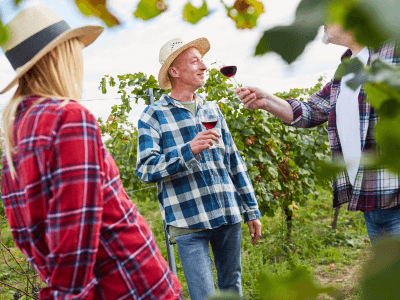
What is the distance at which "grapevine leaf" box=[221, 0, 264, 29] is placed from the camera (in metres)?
0.48

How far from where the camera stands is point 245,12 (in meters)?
0.50

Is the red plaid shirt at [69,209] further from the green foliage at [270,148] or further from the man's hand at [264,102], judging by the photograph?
the green foliage at [270,148]

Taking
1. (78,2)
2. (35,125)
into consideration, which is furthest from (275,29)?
(35,125)

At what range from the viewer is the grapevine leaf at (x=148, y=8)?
507 mm

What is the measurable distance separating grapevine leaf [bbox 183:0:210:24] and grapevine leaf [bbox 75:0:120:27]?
4.6 inches

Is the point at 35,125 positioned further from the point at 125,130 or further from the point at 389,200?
the point at 125,130

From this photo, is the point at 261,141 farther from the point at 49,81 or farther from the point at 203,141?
the point at 49,81

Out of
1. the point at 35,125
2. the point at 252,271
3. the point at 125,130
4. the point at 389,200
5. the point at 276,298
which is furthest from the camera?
the point at 125,130

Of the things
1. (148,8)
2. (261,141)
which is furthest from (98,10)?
(261,141)

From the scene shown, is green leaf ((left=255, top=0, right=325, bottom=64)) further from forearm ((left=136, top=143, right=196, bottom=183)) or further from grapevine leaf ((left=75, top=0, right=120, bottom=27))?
forearm ((left=136, top=143, right=196, bottom=183))

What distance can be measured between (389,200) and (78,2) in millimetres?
1813

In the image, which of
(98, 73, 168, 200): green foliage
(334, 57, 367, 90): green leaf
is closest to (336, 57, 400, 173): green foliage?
(334, 57, 367, 90): green leaf

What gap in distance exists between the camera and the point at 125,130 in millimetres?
4707

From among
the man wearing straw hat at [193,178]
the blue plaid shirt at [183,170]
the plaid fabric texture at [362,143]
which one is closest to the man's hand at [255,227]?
the man wearing straw hat at [193,178]
